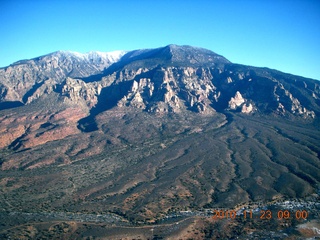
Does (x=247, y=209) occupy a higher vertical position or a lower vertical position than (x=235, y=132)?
lower

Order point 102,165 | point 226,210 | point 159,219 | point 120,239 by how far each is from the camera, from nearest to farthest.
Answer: point 120,239, point 159,219, point 226,210, point 102,165

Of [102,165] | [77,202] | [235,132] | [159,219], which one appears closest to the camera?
[159,219]

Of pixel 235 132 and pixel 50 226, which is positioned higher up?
pixel 235 132

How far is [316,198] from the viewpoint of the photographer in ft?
339

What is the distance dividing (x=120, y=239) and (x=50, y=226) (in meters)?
19.8

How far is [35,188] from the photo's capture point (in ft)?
376

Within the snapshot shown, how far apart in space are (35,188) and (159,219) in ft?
170

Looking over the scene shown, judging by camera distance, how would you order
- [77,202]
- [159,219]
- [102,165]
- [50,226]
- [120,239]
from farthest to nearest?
[102,165] < [77,202] < [159,219] < [50,226] < [120,239]

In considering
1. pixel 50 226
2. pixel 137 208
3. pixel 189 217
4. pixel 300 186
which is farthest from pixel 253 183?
pixel 50 226

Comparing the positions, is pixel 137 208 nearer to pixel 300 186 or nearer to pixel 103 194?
pixel 103 194

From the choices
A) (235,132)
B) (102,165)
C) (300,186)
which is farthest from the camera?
(235,132)

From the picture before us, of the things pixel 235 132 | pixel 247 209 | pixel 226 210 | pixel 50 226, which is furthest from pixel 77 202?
pixel 235 132

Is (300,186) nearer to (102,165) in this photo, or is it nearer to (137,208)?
(137,208)

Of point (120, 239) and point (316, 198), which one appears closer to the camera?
point (120, 239)
